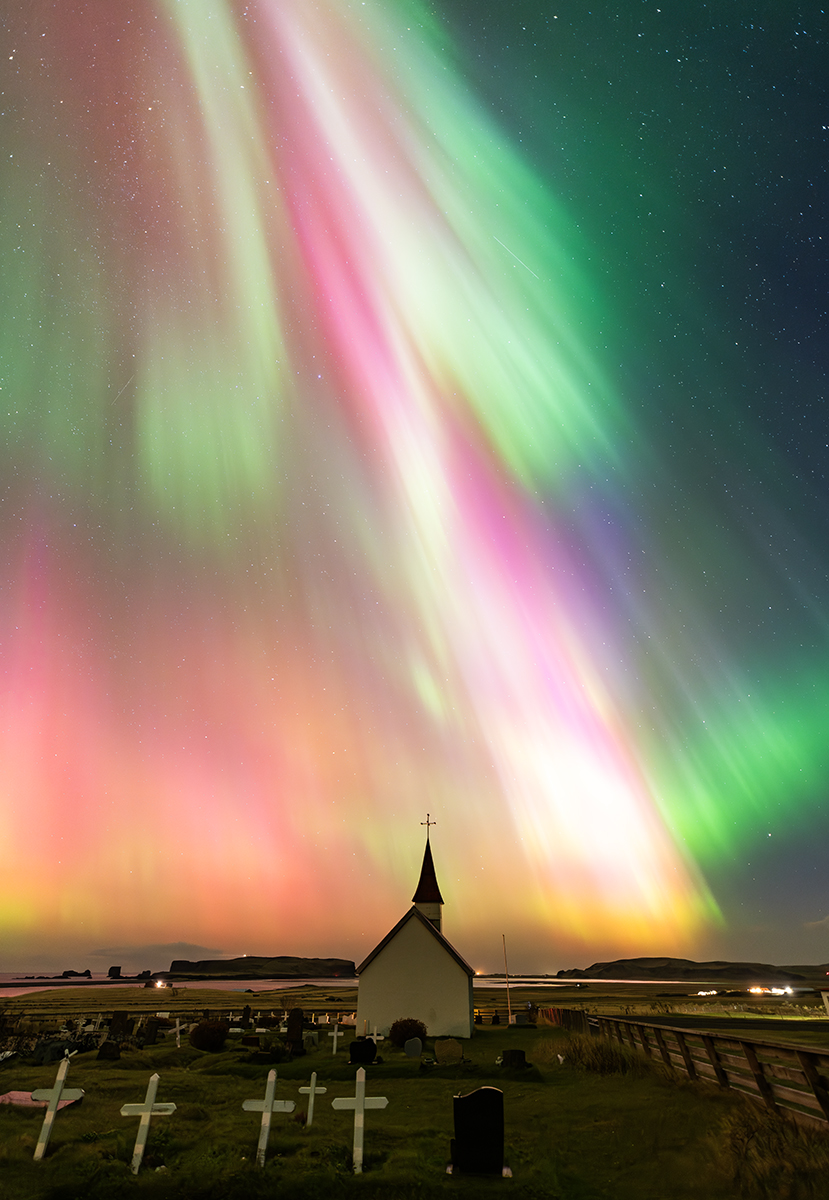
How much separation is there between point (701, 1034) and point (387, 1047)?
2335 cm

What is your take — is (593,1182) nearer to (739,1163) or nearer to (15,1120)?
(739,1163)

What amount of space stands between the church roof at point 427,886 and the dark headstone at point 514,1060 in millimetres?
28679

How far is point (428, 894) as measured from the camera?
51.3 meters

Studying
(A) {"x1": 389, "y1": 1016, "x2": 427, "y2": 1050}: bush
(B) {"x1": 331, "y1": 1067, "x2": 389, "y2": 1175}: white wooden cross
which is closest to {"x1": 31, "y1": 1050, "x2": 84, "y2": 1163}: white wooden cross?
(B) {"x1": 331, "y1": 1067, "x2": 389, "y2": 1175}: white wooden cross

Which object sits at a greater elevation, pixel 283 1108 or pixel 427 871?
pixel 427 871

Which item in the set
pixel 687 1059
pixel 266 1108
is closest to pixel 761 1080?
pixel 687 1059

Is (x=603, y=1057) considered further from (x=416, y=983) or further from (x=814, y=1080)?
(x=416, y=983)

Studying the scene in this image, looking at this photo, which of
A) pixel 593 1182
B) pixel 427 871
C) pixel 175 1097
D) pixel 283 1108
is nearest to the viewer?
pixel 593 1182

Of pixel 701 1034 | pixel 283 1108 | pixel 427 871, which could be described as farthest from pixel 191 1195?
pixel 427 871

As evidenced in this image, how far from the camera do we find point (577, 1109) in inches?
626

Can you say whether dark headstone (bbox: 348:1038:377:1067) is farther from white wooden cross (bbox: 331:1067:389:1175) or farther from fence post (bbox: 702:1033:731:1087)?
white wooden cross (bbox: 331:1067:389:1175)

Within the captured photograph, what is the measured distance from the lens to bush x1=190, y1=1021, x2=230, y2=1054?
100ft

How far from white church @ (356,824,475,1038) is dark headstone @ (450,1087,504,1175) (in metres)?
29.3

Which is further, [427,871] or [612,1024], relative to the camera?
[427,871]
